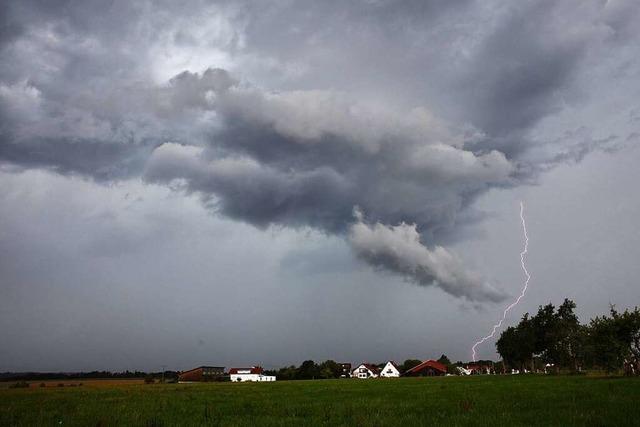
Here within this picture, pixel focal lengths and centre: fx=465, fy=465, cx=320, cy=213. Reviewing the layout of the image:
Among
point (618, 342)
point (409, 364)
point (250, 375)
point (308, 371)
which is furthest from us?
point (409, 364)

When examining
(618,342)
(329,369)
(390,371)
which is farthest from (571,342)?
(390,371)

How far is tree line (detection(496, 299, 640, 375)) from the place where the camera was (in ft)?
190

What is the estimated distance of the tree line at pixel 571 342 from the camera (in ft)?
190

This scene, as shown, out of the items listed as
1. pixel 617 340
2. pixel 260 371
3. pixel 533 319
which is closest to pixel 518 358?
pixel 533 319

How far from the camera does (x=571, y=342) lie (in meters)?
85.8

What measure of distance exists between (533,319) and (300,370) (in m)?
79.7

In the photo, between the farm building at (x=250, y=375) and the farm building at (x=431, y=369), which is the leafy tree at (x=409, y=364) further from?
the farm building at (x=250, y=375)

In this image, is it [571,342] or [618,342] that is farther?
[571,342]

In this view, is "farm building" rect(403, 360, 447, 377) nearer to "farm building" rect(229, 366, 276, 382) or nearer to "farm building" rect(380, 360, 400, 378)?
"farm building" rect(380, 360, 400, 378)

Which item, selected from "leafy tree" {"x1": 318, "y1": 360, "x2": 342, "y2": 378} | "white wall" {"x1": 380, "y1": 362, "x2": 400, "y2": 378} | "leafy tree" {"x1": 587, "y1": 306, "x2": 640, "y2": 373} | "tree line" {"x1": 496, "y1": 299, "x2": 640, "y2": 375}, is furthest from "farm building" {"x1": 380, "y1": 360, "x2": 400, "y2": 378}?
"leafy tree" {"x1": 587, "y1": 306, "x2": 640, "y2": 373}

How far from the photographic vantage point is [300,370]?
152625mm

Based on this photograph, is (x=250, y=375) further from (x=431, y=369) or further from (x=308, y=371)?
(x=431, y=369)

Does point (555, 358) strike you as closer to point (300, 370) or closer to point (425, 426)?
point (300, 370)

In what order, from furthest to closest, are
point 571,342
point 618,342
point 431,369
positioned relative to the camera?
point 431,369, point 571,342, point 618,342
